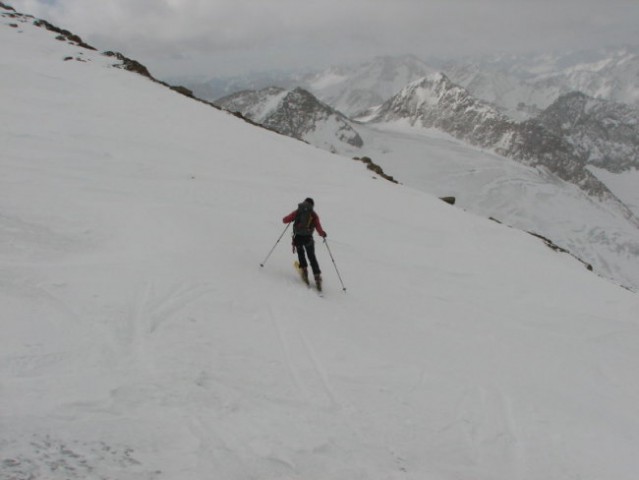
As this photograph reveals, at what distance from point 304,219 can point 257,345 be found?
4.56 m

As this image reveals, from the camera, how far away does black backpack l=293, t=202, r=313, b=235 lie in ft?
38.1

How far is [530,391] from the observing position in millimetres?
8930

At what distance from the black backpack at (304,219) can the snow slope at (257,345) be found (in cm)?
142

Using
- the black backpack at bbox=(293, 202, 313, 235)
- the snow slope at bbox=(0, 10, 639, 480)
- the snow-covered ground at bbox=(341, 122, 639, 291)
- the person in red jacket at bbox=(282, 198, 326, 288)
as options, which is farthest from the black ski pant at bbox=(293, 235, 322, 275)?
the snow-covered ground at bbox=(341, 122, 639, 291)

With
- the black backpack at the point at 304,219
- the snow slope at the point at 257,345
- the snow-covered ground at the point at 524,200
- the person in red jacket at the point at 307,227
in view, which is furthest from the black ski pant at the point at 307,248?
the snow-covered ground at the point at 524,200

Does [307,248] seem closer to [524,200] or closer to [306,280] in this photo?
[306,280]

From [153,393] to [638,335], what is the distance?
50.2 feet

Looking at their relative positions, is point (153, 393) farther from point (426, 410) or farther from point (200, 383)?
point (426, 410)

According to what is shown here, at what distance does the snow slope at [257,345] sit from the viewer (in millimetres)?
5141

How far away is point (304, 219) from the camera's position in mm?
11633

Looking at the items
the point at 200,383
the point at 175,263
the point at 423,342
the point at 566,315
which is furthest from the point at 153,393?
the point at 566,315

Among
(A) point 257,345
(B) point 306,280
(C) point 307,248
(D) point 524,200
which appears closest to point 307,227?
(C) point 307,248

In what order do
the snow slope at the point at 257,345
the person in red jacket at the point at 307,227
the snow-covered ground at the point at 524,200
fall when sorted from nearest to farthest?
the snow slope at the point at 257,345, the person in red jacket at the point at 307,227, the snow-covered ground at the point at 524,200

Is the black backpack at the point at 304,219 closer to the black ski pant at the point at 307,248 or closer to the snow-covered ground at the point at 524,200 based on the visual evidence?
the black ski pant at the point at 307,248
